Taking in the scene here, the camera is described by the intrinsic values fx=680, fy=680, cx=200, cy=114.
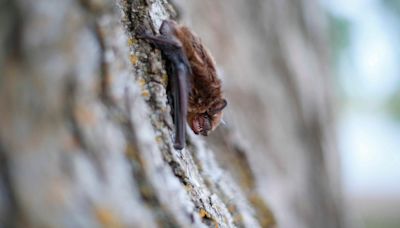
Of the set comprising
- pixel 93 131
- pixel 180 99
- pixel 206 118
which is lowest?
pixel 93 131

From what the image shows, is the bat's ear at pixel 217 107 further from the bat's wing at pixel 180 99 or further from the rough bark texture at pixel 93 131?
the bat's wing at pixel 180 99

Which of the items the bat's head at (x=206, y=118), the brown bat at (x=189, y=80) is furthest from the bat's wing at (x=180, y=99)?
the bat's head at (x=206, y=118)

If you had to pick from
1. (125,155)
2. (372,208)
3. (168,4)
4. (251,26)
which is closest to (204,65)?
(168,4)

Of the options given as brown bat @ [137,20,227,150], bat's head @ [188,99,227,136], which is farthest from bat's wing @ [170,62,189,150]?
bat's head @ [188,99,227,136]

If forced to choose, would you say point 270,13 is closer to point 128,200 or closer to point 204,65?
point 204,65

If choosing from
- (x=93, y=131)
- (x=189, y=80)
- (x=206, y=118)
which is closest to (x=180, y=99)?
(x=189, y=80)

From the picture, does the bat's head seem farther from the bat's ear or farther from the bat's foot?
the bat's foot

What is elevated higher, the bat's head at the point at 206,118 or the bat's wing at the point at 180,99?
the bat's head at the point at 206,118

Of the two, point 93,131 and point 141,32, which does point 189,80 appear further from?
point 93,131
